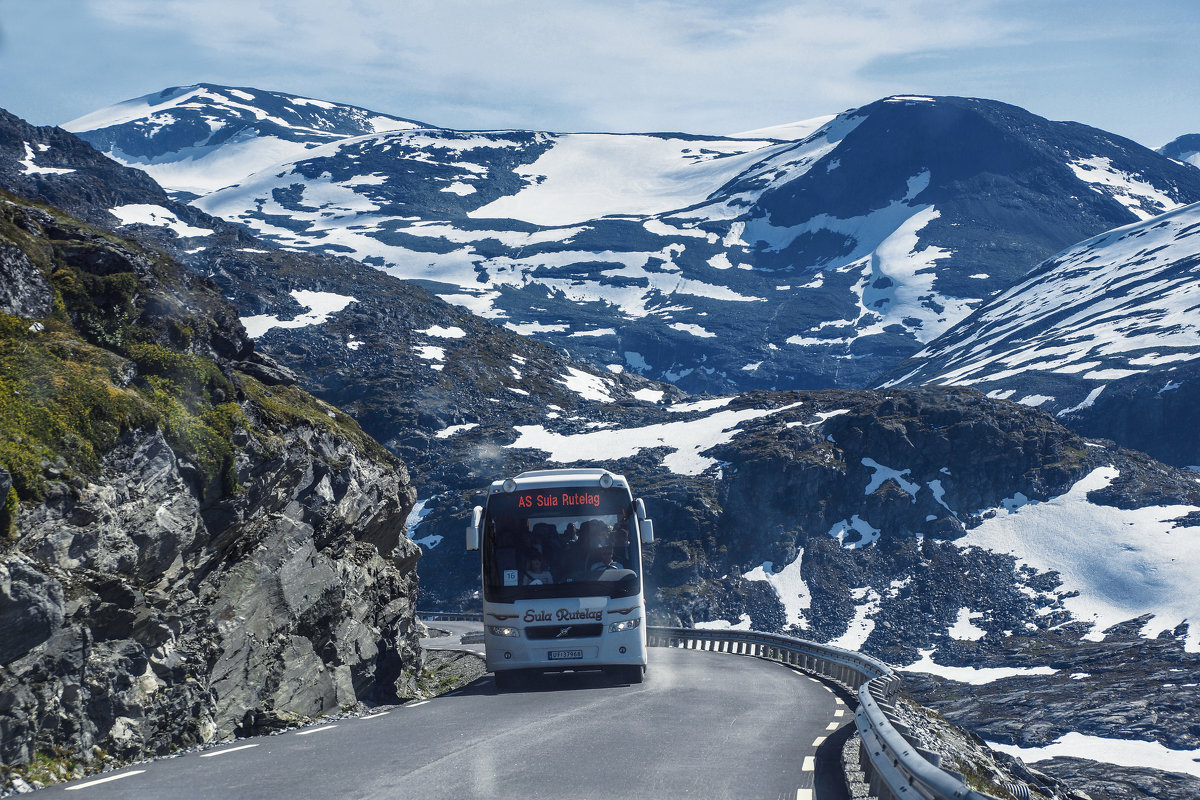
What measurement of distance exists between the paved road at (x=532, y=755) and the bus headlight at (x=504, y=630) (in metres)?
1.10

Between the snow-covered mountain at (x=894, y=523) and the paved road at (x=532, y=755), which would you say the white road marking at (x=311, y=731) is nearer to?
the paved road at (x=532, y=755)

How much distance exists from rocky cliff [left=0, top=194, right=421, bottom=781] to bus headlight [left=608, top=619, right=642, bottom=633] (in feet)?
19.7

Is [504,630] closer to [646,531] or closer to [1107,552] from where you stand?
[646,531]

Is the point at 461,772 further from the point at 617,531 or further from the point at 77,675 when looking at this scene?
the point at 617,531

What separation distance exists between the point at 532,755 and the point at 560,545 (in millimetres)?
8099

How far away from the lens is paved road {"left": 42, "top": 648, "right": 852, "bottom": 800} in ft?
34.3

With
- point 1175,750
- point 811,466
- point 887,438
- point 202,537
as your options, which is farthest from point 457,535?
point 202,537

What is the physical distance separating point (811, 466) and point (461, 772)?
14191 centimetres

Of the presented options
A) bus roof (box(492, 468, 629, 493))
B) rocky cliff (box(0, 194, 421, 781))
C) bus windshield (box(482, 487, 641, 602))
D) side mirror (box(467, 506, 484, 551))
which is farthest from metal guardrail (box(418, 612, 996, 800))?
rocky cliff (box(0, 194, 421, 781))

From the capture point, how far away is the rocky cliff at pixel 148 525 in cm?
1493

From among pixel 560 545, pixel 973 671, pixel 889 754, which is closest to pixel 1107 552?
pixel 973 671

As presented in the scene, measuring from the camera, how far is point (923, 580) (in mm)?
132250

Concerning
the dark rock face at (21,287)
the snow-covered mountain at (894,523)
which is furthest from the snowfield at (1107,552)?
the dark rock face at (21,287)

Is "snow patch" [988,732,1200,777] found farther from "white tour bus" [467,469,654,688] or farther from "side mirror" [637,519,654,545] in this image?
"side mirror" [637,519,654,545]
